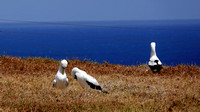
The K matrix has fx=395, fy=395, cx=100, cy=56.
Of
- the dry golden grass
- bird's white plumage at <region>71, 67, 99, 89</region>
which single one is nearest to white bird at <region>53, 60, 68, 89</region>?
the dry golden grass

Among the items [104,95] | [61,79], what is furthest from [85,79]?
[104,95]

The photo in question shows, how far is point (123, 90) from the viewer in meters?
11.3

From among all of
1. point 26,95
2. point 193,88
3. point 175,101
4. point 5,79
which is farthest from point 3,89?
point 193,88

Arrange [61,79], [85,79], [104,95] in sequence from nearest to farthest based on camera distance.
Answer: [104,95] < [61,79] < [85,79]

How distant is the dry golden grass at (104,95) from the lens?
8.72 metres

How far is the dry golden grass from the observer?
8719 mm

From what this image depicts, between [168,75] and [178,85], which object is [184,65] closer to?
[168,75]

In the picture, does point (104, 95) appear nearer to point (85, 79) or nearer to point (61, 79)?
point (85, 79)

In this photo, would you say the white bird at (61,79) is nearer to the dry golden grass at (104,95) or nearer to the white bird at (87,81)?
the dry golden grass at (104,95)

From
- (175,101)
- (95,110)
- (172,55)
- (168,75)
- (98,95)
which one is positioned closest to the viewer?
(95,110)

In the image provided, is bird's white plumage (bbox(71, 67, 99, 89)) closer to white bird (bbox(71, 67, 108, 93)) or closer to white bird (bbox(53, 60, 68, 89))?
white bird (bbox(71, 67, 108, 93))

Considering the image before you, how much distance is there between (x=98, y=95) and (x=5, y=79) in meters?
3.88

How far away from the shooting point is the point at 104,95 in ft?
33.3

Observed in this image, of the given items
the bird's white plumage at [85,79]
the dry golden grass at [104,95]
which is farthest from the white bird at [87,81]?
the dry golden grass at [104,95]
